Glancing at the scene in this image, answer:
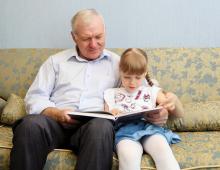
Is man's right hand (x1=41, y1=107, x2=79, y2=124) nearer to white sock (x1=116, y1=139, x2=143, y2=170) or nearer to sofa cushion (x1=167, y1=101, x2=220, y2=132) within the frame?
white sock (x1=116, y1=139, x2=143, y2=170)

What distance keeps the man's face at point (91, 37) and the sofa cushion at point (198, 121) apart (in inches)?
21.1

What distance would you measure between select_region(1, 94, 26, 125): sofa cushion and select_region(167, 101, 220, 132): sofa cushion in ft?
2.63

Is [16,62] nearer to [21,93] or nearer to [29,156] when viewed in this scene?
[21,93]

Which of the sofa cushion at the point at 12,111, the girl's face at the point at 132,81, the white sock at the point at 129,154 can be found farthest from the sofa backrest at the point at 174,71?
the white sock at the point at 129,154

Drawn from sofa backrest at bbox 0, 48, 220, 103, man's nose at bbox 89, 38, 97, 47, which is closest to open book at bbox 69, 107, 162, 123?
man's nose at bbox 89, 38, 97, 47

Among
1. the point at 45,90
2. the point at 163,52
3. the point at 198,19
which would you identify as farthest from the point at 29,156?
Result: the point at 198,19

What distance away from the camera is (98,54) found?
191 centimetres

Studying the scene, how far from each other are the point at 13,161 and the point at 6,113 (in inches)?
20.4

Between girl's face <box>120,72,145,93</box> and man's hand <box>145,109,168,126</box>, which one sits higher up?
girl's face <box>120,72,145,93</box>

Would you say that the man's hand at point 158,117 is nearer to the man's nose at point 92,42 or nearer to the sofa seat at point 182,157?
the sofa seat at point 182,157

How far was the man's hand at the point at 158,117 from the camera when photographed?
5.39ft

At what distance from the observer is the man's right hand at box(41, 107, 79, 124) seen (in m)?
1.59

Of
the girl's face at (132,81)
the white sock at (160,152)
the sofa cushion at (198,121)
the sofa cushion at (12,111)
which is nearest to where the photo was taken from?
the white sock at (160,152)

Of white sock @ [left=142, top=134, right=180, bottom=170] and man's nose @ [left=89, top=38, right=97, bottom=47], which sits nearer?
white sock @ [left=142, top=134, right=180, bottom=170]
